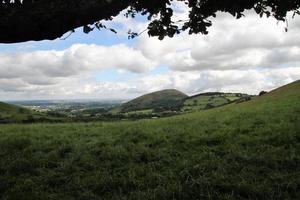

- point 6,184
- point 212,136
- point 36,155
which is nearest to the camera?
point 6,184

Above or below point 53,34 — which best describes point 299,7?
above

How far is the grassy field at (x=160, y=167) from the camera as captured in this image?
972 cm

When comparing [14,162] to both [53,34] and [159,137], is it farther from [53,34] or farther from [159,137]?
[159,137]

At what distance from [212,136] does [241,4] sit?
7.44 meters

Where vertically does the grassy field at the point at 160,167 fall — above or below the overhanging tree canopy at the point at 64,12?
below

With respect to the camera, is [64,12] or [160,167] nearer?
[64,12]

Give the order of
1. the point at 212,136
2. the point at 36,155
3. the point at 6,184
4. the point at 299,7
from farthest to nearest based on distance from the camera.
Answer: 1. the point at 212,136
2. the point at 36,155
3. the point at 299,7
4. the point at 6,184

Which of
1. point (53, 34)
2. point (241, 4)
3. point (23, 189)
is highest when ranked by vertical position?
point (241, 4)

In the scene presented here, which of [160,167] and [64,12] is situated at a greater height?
[64,12]

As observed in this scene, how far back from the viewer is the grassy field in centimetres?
972

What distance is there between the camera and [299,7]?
470 inches

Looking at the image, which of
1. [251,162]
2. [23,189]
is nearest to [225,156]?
[251,162]

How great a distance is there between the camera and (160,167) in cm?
1223

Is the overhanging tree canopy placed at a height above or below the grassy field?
above
